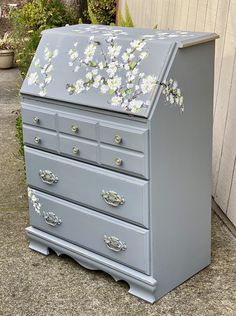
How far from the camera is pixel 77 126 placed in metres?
3.14

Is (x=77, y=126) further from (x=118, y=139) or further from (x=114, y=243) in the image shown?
(x=114, y=243)

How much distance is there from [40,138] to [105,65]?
0.66 m

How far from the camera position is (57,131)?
129 inches

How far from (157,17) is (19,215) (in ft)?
9.24

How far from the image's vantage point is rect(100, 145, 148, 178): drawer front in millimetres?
2885

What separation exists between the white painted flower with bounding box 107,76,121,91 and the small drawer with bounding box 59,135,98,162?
320 millimetres

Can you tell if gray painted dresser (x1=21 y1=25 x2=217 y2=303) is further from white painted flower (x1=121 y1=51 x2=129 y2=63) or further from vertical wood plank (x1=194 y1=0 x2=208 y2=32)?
vertical wood plank (x1=194 y1=0 x2=208 y2=32)

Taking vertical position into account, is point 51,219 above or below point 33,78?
below

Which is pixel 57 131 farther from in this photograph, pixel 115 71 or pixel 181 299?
pixel 181 299

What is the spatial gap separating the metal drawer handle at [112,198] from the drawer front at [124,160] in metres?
0.15

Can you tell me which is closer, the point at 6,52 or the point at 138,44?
the point at 138,44

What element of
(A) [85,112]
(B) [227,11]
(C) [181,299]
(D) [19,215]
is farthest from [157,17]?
(C) [181,299]

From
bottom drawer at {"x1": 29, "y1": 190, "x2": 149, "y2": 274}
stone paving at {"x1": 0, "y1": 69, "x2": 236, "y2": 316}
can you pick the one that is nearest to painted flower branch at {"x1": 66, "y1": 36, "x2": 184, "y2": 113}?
bottom drawer at {"x1": 29, "y1": 190, "x2": 149, "y2": 274}

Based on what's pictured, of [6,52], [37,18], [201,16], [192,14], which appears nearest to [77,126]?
[201,16]
